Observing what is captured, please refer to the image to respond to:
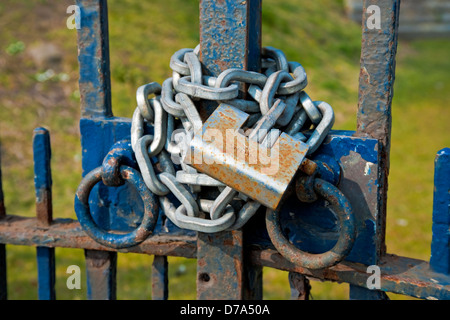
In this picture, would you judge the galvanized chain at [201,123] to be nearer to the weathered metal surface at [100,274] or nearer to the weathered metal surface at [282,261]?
the weathered metal surface at [282,261]

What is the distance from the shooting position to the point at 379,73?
3.91 feet

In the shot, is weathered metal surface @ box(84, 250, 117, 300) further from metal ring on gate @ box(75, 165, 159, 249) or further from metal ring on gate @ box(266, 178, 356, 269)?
metal ring on gate @ box(266, 178, 356, 269)

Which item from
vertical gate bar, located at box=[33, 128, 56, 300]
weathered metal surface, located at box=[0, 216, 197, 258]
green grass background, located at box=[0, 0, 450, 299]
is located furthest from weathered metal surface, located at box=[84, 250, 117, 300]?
green grass background, located at box=[0, 0, 450, 299]

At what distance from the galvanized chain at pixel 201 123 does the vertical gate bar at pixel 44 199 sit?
A: 0.41m

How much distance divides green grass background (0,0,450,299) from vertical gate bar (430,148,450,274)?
153 cm

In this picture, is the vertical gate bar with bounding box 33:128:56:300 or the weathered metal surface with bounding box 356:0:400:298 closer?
the weathered metal surface with bounding box 356:0:400:298

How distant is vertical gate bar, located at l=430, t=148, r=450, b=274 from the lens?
1.22 metres

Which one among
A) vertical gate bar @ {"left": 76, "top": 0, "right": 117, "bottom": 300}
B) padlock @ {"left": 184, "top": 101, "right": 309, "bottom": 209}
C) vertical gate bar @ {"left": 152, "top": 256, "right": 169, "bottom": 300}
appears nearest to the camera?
padlock @ {"left": 184, "top": 101, "right": 309, "bottom": 209}

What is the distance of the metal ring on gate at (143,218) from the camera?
1.26 metres

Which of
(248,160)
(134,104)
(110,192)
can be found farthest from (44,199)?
(134,104)

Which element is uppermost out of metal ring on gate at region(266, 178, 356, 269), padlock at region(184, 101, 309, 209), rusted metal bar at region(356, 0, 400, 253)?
rusted metal bar at region(356, 0, 400, 253)

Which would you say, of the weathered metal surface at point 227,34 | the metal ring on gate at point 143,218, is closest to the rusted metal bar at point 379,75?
the weathered metal surface at point 227,34

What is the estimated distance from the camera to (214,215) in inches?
47.8

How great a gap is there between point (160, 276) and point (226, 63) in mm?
646
